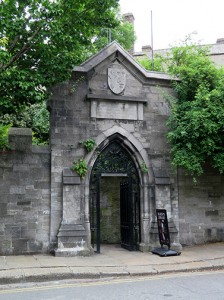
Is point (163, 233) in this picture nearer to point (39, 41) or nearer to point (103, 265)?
point (103, 265)

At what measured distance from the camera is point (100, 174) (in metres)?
11.6

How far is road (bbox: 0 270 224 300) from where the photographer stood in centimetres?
633

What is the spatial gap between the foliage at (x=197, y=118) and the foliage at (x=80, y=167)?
2.91m

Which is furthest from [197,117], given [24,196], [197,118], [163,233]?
[24,196]

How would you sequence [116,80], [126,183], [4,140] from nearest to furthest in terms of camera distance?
[4,140], [116,80], [126,183]

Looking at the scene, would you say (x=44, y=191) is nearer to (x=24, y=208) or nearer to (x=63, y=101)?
(x=24, y=208)

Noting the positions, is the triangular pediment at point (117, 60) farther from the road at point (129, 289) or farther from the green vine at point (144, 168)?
the road at point (129, 289)

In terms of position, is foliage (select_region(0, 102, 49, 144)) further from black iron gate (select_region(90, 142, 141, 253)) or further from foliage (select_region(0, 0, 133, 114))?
foliage (select_region(0, 0, 133, 114))

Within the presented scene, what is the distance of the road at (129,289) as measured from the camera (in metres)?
6.33

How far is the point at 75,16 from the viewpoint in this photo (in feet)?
31.8

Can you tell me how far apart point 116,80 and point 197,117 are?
3024 mm

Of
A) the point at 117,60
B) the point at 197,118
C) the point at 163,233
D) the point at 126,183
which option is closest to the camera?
the point at 163,233

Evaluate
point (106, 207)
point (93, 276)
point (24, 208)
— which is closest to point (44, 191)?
point (24, 208)

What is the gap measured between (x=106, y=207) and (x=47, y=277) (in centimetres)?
755
